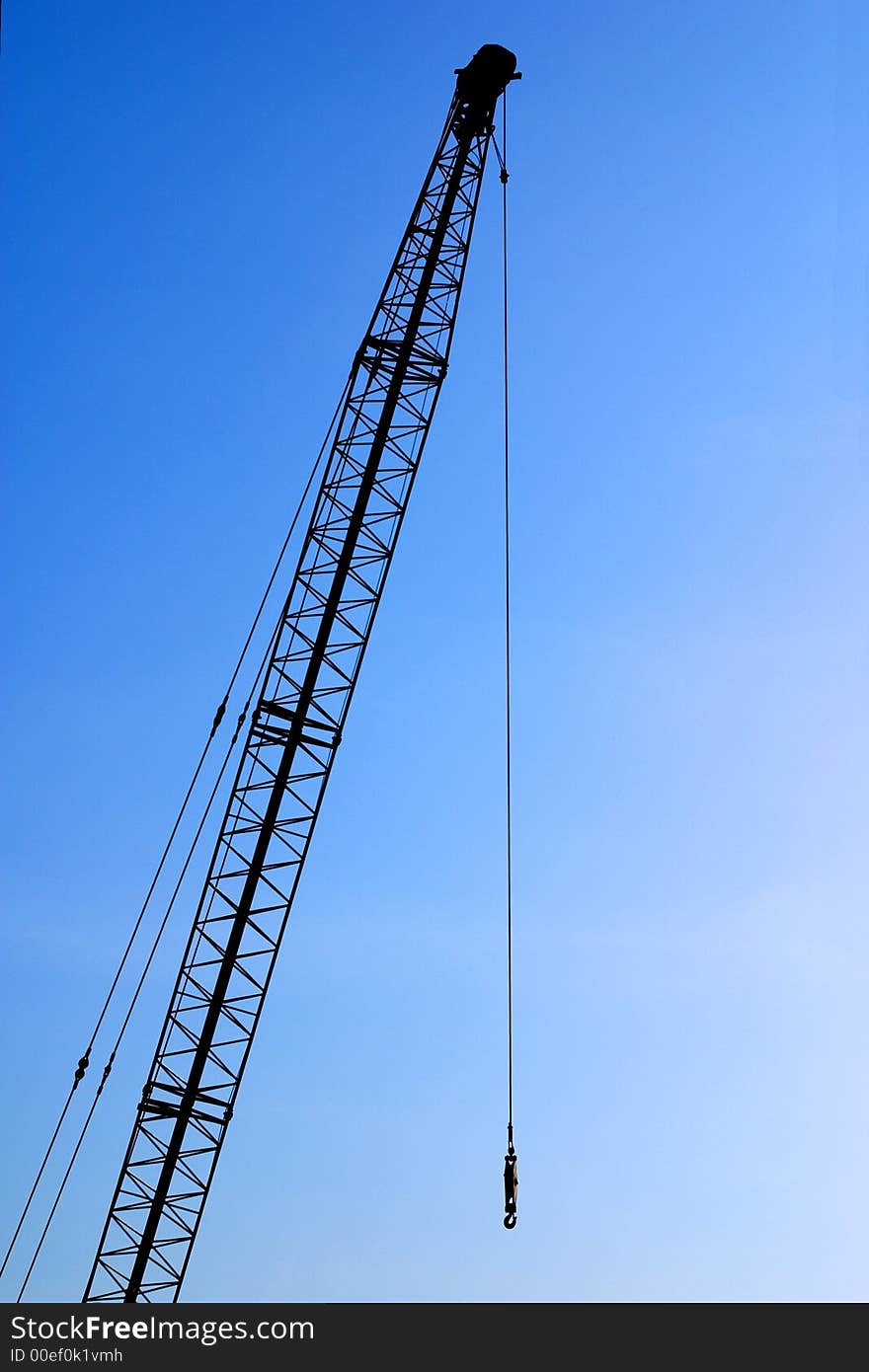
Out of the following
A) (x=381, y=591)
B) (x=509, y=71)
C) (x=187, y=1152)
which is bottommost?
(x=187, y=1152)

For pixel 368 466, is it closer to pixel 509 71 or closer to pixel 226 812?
pixel 226 812

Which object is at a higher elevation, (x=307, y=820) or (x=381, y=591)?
(x=381, y=591)

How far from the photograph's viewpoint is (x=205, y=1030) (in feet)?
131

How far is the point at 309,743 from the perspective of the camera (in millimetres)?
41125

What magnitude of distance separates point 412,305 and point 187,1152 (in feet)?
96.7

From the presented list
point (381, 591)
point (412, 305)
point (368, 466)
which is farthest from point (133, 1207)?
point (412, 305)

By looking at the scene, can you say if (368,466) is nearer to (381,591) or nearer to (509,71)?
(381,591)
